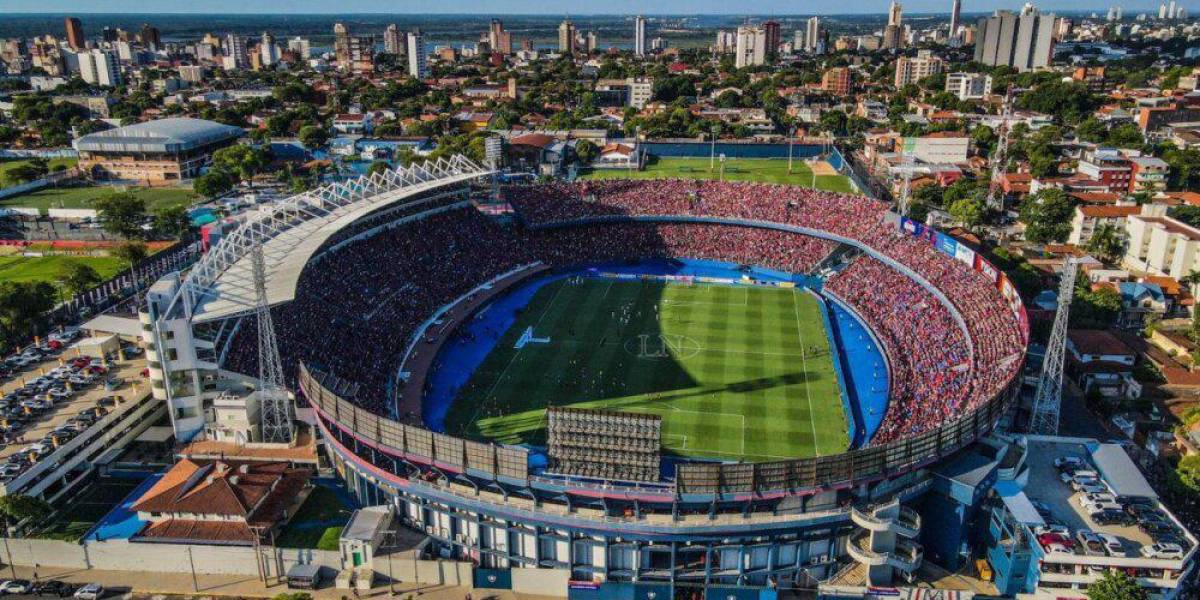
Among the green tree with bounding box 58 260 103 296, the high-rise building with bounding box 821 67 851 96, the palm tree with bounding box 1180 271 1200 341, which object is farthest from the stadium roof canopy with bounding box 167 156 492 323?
the high-rise building with bounding box 821 67 851 96

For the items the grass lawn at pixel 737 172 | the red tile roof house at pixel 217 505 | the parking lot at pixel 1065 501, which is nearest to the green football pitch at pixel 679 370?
the parking lot at pixel 1065 501

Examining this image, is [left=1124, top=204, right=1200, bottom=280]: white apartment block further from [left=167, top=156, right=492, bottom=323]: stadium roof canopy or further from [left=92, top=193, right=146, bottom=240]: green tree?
[left=92, top=193, right=146, bottom=240]: green tree

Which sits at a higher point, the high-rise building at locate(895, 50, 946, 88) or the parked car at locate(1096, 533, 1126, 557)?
the high-rise building at locate(895, 50, 946, 88)

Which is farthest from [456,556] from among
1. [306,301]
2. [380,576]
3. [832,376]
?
[832,376]

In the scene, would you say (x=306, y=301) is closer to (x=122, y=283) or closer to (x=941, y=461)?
(x=122, y=283)

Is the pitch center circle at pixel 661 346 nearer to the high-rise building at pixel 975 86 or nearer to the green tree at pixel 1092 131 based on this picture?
the green tree at pixel 1092 131

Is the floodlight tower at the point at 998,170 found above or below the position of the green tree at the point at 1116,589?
above

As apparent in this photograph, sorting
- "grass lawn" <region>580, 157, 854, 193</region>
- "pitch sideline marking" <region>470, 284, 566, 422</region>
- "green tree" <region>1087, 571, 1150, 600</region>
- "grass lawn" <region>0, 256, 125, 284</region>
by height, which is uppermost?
"grass lawn" <region>580, 157, 854, 193</region>
